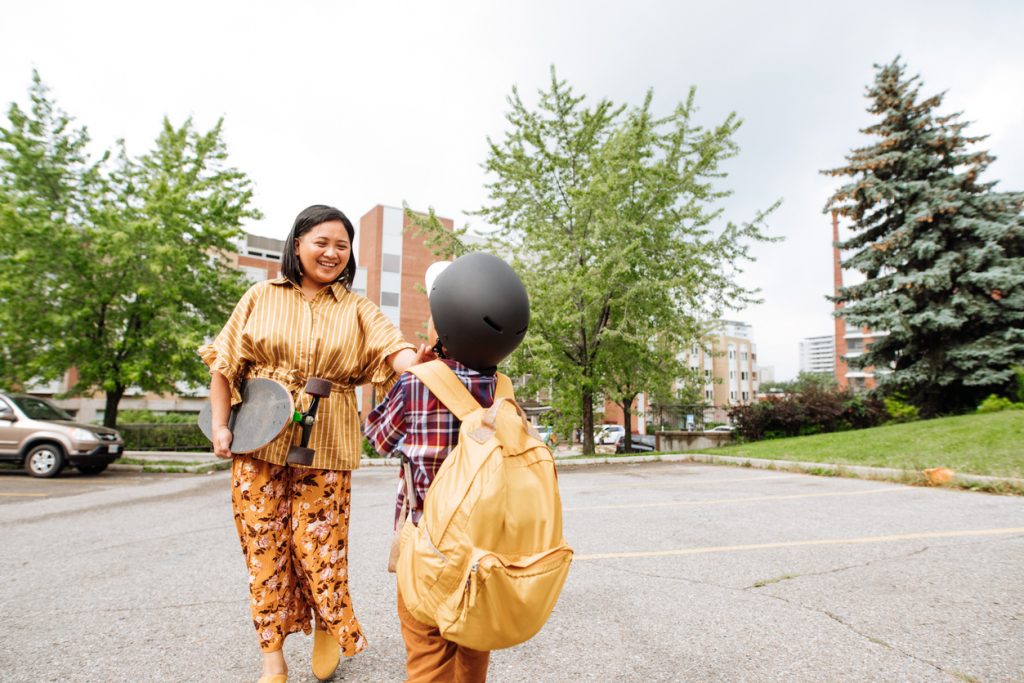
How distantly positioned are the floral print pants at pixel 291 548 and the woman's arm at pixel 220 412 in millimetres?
70

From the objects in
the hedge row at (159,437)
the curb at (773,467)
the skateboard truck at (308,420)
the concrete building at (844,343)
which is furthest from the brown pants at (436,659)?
the hedge row at (159,437)

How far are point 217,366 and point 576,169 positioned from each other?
15048mm

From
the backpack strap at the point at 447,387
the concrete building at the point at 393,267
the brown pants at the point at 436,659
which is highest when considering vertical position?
the concrete building at the point at 393,267

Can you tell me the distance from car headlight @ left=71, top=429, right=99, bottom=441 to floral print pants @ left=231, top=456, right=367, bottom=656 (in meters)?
11.3

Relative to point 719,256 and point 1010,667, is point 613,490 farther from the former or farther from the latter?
point 719,256

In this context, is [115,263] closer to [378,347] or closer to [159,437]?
[159,437]

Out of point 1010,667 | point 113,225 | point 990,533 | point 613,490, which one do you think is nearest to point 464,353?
point 1010,667

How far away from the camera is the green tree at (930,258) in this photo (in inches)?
657

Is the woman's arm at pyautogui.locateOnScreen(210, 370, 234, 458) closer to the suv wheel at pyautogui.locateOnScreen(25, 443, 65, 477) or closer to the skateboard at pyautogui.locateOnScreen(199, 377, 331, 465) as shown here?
the skateboard at pyautogui.locateOnScreen(199, 377, 331, 465)

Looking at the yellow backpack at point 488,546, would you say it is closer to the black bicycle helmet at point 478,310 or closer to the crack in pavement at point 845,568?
the black bicycle helmet at point 478,310

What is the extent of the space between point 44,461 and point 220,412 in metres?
11.8

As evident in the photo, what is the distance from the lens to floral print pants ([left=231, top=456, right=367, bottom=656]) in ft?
7.41

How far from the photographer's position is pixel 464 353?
1720mm

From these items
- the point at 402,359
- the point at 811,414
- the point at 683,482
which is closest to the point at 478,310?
the point at 402,359
